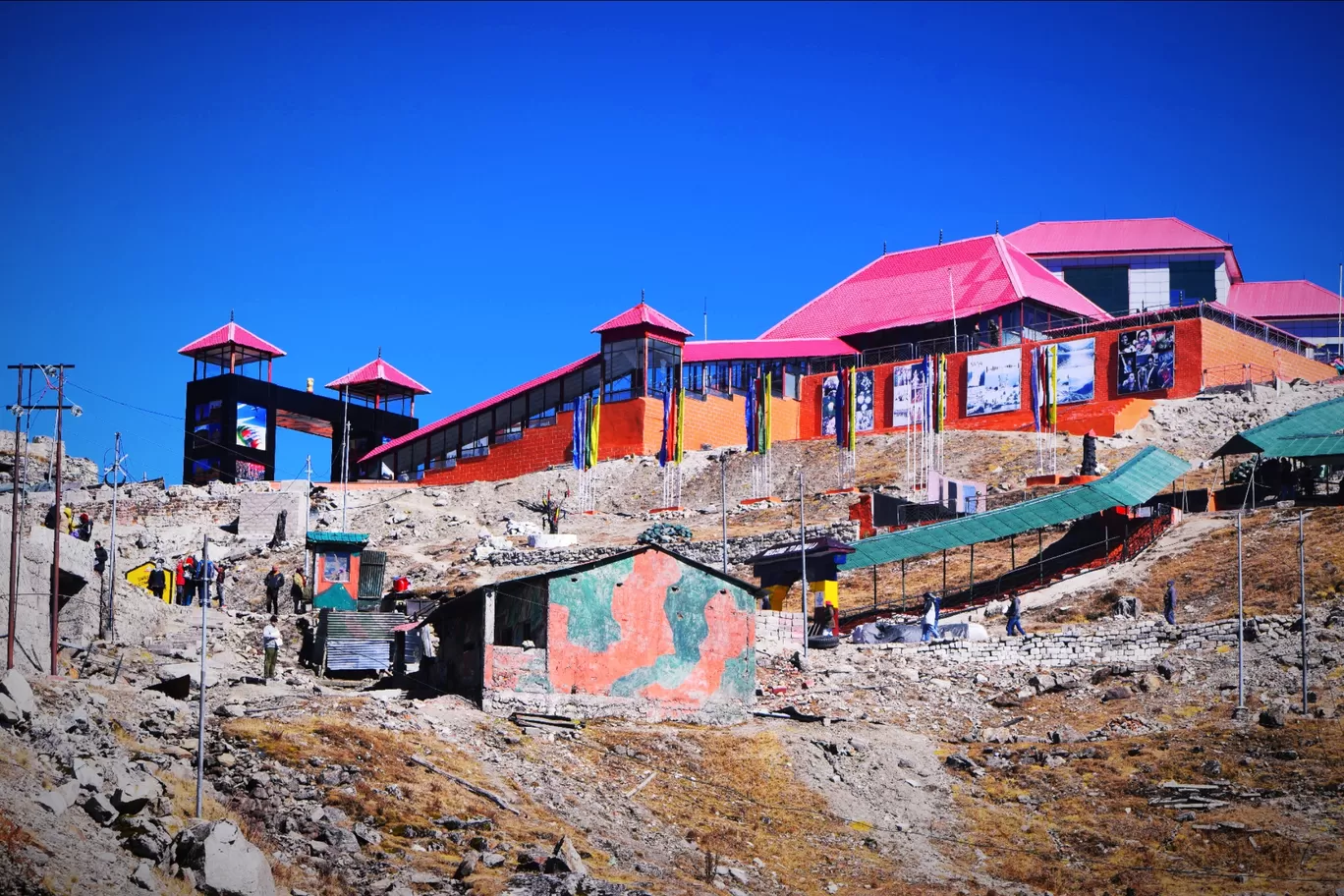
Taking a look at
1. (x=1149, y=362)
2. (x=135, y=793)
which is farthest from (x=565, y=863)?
(x=1149, y=362)

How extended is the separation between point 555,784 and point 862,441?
4562cm

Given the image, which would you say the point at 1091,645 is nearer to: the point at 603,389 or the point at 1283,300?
the point at 603,389

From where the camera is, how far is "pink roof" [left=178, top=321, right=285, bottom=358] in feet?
252

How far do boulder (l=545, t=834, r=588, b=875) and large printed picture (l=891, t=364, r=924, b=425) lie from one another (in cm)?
5066

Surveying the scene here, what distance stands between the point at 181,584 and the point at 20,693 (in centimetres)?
2025

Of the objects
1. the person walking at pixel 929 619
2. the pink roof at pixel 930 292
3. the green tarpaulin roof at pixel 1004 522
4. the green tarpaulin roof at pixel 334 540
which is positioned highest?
the pink roof at pixel 930 292

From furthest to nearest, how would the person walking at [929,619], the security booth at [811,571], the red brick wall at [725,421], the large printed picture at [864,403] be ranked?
the large printed picture at [864,403], the red brick wall at [725,421], the security booth at [811,571], the person walking at [929,619]

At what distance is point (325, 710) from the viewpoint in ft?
101

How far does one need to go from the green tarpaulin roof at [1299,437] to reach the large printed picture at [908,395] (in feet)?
63.6

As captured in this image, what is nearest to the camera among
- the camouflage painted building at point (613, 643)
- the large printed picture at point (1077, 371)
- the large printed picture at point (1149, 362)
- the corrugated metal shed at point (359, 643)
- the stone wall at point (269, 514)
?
the camouflage painted building at point (613, 643)

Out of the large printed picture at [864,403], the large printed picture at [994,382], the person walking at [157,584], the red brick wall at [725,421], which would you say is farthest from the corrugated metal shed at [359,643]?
the large printed picture at [864,403]

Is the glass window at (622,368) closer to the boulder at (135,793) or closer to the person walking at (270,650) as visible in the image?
the person walking at (270,650)

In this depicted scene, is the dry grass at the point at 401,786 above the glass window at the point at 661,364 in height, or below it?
below

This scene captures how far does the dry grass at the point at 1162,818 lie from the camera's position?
28500 millimetres
